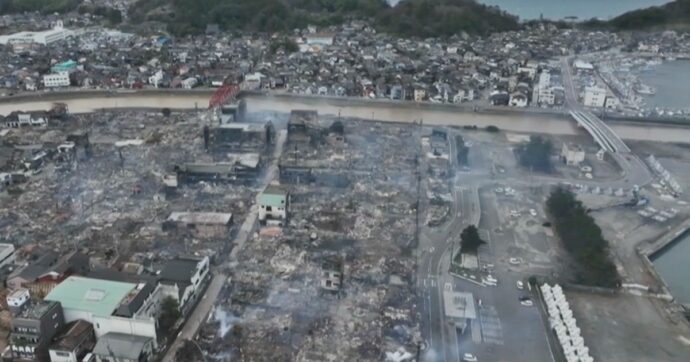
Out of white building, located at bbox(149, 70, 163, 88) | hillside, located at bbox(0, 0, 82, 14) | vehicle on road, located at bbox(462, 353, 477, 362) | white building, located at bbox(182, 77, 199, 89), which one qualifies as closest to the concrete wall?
vehicle on road, located at bbox(462, 353, 477, 362)

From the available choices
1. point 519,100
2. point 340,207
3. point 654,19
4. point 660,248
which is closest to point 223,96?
point 340,207

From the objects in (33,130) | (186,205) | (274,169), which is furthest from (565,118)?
(33,130)

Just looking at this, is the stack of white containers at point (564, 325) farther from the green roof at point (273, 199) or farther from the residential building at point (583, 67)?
the residential building at point (583, 67)

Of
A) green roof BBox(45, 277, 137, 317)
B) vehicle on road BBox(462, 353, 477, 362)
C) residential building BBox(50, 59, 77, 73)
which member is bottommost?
vehicle on road BBox(462, 353, 477, 362)

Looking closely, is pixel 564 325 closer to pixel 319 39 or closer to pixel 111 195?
pixel 111 195

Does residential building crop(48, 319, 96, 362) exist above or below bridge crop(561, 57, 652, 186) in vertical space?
below

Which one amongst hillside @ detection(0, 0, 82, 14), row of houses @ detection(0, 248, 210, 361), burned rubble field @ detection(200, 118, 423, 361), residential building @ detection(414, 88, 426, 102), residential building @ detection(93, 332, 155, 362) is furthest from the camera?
hillside @ detection(0, 0, 82, 14)

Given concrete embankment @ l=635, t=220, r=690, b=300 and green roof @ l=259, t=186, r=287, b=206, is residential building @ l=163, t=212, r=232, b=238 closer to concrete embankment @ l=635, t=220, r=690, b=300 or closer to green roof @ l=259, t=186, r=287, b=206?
green roof @ l=259, t=186, r=287, b=206
